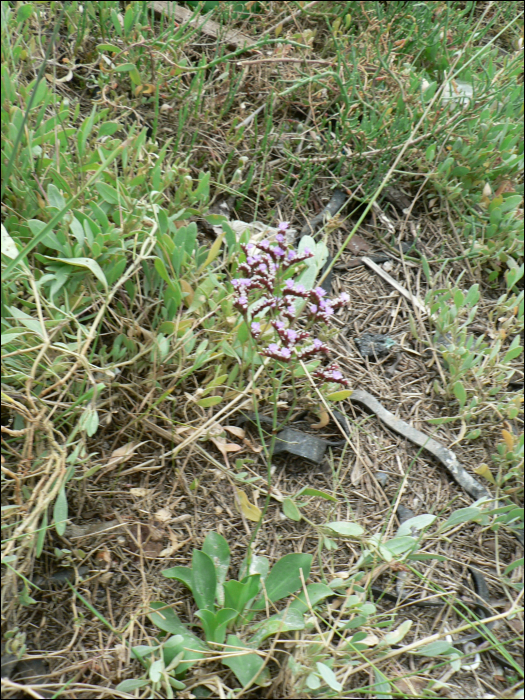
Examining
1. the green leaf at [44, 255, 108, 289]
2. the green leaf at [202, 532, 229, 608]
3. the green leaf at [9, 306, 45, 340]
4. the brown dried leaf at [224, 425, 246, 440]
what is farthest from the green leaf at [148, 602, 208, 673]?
the green leaf at [44, 255, 108, 289]

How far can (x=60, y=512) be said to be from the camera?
1297mm

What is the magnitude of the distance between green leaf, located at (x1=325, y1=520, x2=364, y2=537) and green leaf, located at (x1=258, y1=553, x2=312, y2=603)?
149 millimetres

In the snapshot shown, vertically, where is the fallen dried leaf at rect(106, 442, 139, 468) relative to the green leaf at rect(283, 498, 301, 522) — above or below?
below

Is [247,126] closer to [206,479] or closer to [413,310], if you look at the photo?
[413,310]

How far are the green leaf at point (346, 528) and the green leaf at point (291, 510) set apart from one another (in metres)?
0.08


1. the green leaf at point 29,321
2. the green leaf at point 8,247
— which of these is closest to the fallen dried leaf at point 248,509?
the green leaf at point 29,321

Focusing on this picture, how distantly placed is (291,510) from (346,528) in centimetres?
15

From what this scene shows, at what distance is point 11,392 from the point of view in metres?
1.37

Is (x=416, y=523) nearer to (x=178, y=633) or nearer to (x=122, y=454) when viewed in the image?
(x=178, y=633)

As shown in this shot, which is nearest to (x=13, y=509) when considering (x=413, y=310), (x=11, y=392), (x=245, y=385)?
(x=11, y=392)

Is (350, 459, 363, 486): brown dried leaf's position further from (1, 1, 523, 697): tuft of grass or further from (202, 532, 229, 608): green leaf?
(202, 532, 229, 608): green leaf

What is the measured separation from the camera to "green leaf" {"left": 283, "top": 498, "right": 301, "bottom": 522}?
4.91 feet

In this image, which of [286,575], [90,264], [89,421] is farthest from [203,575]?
[90,264]

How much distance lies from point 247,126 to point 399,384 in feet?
4.10
